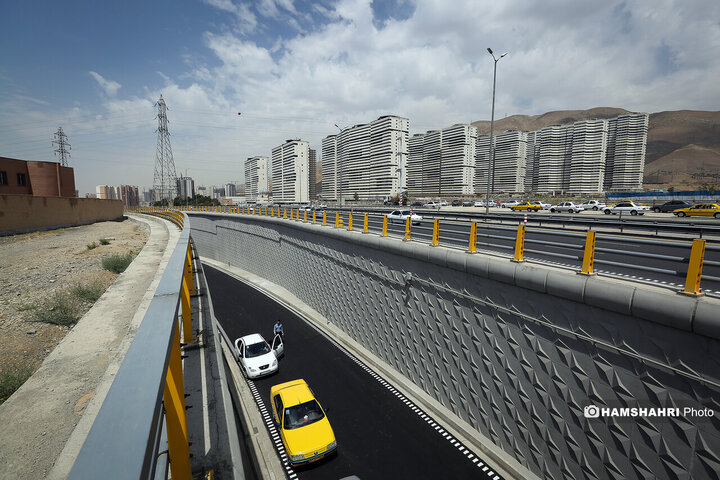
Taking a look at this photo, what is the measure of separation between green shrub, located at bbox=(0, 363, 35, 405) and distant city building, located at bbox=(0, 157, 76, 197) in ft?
156

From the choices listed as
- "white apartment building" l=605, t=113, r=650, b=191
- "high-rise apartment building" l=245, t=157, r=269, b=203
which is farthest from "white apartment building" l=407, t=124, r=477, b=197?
"high-rise apartment building" l=245, t=157, r=269, b=203

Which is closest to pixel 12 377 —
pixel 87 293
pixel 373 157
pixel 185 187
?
pixel 87 293

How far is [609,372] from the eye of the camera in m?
6.64

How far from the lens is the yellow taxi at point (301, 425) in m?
9.70

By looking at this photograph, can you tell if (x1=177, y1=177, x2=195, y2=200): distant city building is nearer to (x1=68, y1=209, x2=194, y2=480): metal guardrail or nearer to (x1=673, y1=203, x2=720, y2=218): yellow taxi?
(x1=68, y1=209, x2=194, y2=480): metal guardrail

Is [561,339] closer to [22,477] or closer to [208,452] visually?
[208,452]

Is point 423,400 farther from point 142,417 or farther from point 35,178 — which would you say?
point 35,178

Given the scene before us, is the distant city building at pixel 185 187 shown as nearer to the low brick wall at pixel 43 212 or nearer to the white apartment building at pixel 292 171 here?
the low brick wall at pixel 43 212

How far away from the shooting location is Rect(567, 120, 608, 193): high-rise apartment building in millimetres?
101750

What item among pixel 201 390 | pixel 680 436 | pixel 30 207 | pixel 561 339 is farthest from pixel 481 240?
pixel 30 207

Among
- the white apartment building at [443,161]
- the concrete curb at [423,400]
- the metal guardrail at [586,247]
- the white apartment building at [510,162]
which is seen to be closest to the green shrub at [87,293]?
the metal guardrail at [586,247]

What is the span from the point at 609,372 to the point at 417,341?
653 centimetres

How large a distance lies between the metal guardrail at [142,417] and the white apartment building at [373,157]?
369ft

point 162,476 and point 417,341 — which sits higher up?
point 162,476
